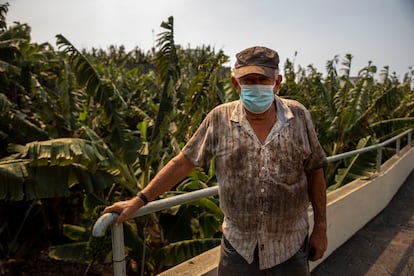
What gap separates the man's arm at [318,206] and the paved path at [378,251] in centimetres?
204

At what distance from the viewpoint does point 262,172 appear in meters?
1.83

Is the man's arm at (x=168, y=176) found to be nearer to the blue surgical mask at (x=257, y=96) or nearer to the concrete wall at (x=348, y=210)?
the blue surgical mask at (x=257, y=96)

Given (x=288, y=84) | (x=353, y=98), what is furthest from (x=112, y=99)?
(x=353, y=98)

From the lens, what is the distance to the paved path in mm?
4039

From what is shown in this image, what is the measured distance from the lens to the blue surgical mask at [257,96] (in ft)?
6.25

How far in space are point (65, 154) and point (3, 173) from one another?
690 millimetres

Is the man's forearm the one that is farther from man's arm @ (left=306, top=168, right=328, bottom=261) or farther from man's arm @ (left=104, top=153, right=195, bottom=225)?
man's arm @ (left=306, top=168, right=328, bottom=261)

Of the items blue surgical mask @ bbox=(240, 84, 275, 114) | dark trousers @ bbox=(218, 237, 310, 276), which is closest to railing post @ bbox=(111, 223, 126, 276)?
dark trousers @ bbox=(218, 237, 310, 276)

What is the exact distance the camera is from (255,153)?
1.84 metres

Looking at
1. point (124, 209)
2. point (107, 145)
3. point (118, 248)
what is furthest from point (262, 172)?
point (107, 145)

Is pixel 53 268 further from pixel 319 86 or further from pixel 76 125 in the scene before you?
pixel 319 86

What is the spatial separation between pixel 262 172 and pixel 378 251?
139 inches

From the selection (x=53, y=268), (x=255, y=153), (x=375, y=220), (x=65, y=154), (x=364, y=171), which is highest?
(x=255, y=153)

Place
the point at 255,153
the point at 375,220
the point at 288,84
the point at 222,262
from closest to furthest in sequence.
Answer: the point at 255,153, the point at 222,262, the point at 375,220, the point at 288,84
